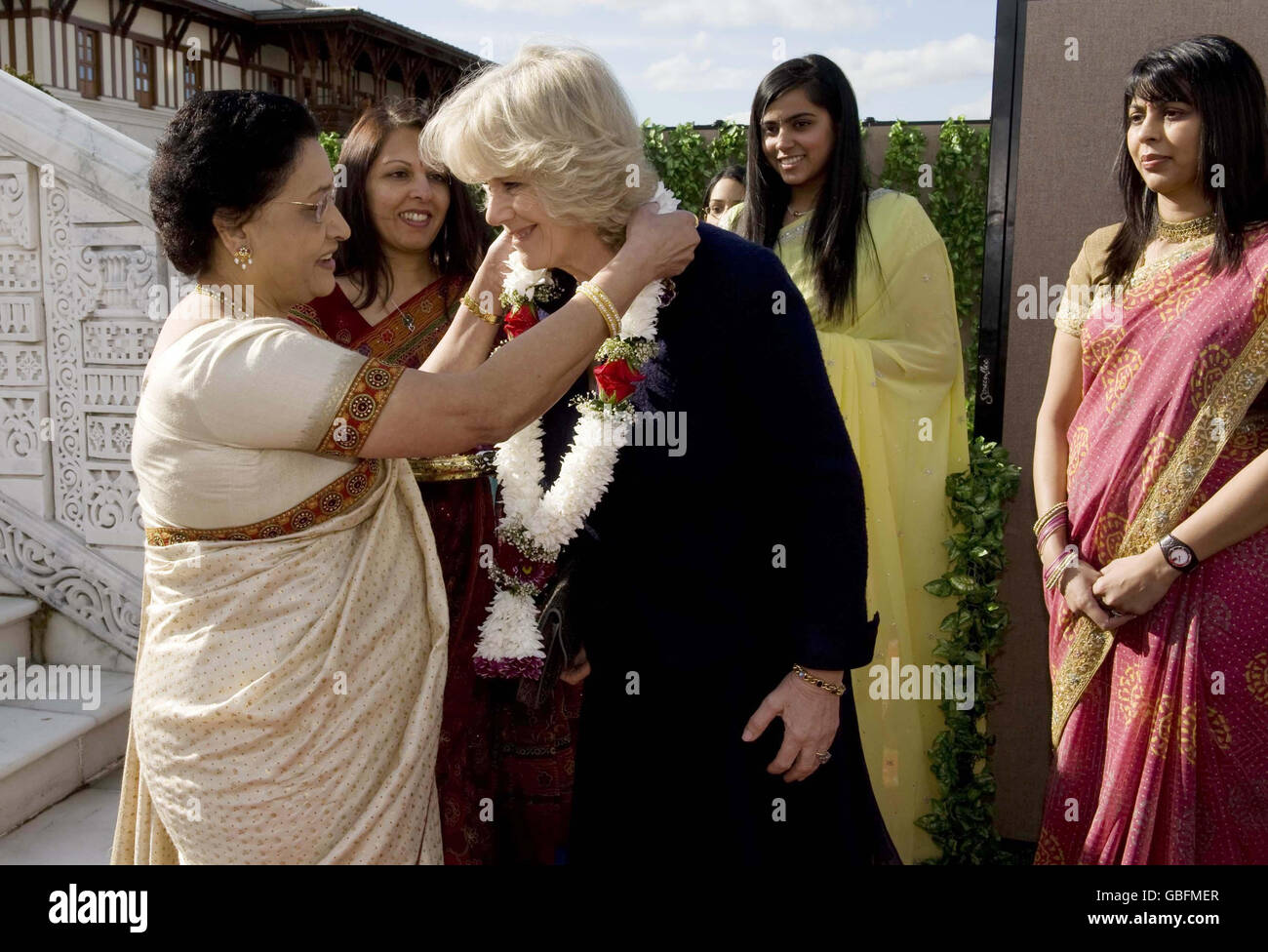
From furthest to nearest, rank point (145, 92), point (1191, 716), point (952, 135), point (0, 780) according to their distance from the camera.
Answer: point (145, 92)
point (952, 135)
point (0, 780)
point (1191, 716)

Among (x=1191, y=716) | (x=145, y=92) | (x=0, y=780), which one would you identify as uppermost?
(x=145, y=92)

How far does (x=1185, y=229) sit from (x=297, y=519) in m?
2.01

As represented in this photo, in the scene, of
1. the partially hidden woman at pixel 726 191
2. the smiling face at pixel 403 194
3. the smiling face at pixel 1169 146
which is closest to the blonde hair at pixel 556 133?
the smiling face at pixel 403 194

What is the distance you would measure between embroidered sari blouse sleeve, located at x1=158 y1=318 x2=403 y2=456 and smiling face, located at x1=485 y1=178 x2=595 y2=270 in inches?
15.3

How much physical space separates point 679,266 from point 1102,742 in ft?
5.02

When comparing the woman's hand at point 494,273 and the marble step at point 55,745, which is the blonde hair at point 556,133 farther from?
the marble step at point 55,745

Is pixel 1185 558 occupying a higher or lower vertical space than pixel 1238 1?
lower

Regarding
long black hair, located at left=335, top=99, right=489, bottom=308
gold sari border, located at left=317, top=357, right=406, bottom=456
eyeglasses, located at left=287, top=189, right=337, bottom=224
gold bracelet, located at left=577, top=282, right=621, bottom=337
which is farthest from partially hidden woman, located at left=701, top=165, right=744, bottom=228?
gold sari border, located at left=317, top=357, right=406, bottom=456

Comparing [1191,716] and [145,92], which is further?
[145,92]

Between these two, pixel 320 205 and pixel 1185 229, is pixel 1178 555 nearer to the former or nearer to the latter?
pixel 1185 229

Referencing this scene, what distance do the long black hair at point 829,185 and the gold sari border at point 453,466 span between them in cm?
121

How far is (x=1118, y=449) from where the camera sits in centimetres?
238

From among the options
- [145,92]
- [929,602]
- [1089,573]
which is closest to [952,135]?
[929,602]
